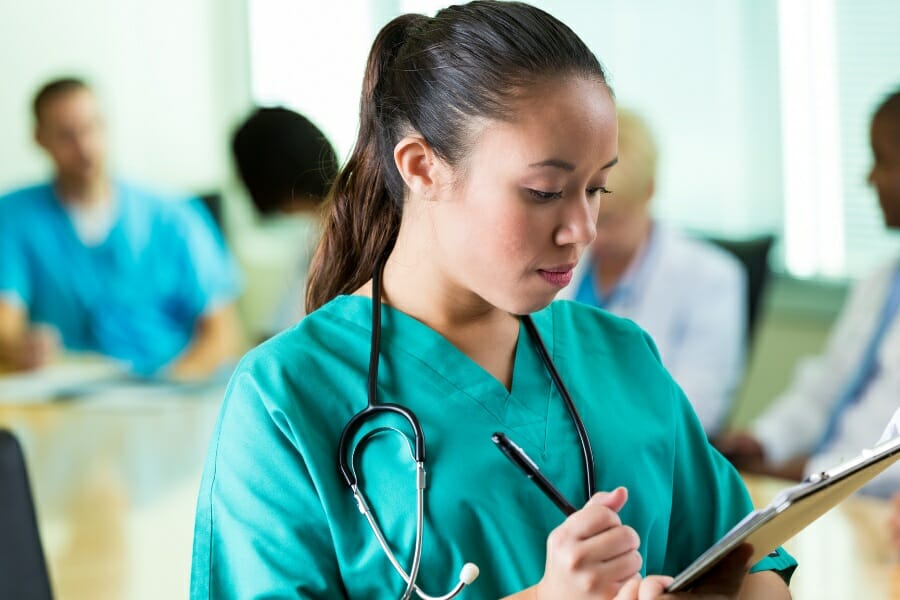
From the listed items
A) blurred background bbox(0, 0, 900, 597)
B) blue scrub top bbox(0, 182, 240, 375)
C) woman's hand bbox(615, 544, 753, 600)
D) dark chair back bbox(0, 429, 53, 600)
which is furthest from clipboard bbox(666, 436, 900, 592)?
blue scrub top bbox(0, 182, 240, 375)

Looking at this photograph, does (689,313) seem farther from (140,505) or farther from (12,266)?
(12,266)

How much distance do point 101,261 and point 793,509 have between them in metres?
3.37

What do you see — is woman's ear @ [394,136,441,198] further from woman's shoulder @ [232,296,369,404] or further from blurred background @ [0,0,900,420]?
blurred background @ [0,0,900,420]

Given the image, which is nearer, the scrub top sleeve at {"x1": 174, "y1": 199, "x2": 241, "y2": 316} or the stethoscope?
the stethoscope

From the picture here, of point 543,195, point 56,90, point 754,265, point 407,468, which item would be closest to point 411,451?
point 407,468

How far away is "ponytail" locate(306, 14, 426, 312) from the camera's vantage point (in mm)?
1223

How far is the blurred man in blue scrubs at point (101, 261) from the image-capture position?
371cm

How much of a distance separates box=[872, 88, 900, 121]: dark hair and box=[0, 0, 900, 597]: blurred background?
87 cm

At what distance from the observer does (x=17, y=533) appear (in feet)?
4.22

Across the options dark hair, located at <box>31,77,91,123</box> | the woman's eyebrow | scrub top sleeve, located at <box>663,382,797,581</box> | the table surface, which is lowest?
the table surface

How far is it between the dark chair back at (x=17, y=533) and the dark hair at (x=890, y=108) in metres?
1.81

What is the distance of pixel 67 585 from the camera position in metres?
2.28

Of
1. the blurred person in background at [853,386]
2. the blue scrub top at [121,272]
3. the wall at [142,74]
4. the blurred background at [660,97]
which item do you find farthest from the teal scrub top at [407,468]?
the wall at [142,74]

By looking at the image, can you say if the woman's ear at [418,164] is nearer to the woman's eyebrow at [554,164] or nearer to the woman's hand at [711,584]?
the woman's eyebrow at [554,164]
